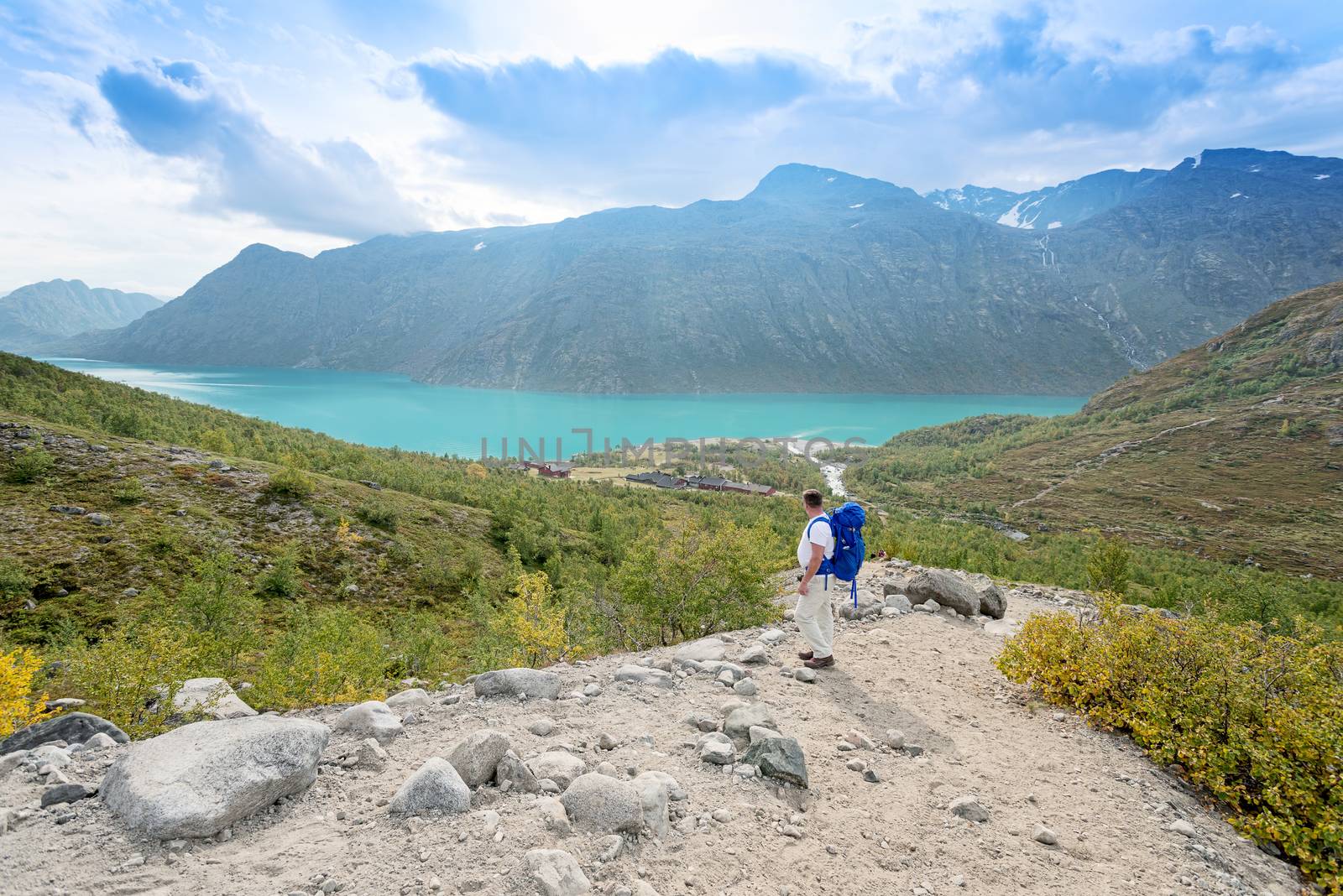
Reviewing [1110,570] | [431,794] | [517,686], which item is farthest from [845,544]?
[1110,570]

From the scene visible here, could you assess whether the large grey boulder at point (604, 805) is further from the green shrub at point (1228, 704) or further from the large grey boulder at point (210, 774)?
the green shrub at point (1228, 704)

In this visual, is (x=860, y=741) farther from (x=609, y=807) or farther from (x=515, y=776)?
(x=515, y=776)

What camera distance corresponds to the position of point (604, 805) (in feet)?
14.5

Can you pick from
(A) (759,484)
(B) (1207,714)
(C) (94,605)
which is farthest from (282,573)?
(A) (759,484)

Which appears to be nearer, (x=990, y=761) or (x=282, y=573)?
(x=990, y=761)

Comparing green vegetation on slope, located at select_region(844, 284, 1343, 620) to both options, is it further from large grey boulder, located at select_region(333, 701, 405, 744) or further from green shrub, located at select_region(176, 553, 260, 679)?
green shrub, located at select_region(176, 553, 260, 679)

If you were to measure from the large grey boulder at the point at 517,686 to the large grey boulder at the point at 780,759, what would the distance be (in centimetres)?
252

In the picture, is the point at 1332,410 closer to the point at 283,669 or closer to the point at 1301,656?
the point at 1301,656

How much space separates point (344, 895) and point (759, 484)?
290ft

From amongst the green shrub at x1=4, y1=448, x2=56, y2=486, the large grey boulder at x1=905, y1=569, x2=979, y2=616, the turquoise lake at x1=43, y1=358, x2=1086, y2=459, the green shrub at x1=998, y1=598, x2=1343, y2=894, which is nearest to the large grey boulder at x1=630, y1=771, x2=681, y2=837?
the green shrub at x1=998, y1=598, x2=1343, y2=894

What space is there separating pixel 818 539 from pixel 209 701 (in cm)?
755

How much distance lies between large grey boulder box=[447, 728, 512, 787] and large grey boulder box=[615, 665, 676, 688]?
256cm

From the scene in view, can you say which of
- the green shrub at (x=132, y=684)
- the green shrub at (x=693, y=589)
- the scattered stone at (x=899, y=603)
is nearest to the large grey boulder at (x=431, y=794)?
the green shrub at (x=132, y=684)

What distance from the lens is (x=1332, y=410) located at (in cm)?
8262
